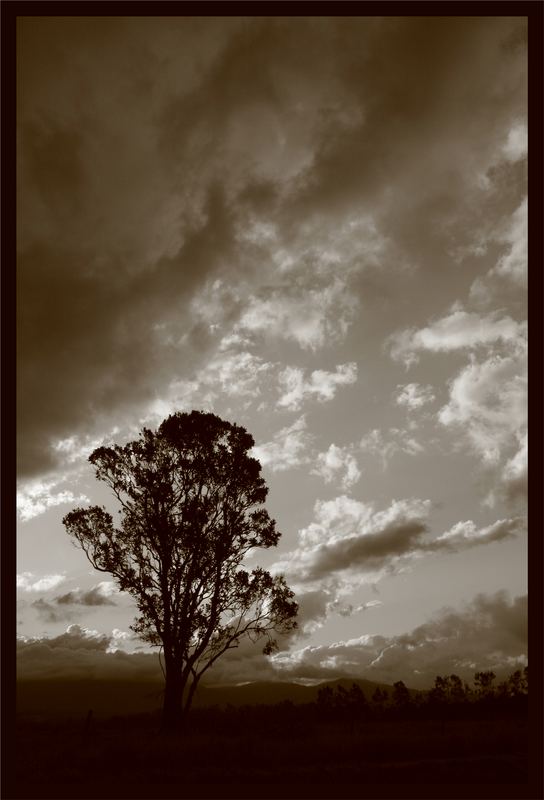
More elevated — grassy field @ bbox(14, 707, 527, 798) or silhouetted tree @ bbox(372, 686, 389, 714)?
grassy field @ bbox(14, 707, 527, 798)

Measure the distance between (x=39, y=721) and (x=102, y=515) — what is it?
64.2 feet

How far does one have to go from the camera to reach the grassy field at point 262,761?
46.0 feet

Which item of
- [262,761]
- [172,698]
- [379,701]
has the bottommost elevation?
[379,701]

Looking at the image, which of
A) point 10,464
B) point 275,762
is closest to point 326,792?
point 275,762

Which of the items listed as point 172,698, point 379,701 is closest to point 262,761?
A: point 172,698

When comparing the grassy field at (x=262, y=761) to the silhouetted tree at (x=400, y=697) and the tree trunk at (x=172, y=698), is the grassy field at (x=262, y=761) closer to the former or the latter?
the tree trunk at (x=172, y=698)

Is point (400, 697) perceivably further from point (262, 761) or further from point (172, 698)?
point (262, 761)

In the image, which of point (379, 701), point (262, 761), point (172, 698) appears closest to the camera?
point (262, 761)

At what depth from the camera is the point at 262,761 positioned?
17156 mm

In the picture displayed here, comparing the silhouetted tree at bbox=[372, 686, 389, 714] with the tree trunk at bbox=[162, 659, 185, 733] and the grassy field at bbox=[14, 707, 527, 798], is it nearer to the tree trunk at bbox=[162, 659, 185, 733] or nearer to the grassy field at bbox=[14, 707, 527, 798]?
the grassy field at bbox=[14, 707, 527, 798]

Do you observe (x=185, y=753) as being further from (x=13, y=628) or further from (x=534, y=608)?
(x=534, y=608)

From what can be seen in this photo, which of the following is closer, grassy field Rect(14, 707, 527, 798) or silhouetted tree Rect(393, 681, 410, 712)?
grassy field Rect(14, 707, 527, 798)

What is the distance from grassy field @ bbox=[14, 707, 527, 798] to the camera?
14.0 m

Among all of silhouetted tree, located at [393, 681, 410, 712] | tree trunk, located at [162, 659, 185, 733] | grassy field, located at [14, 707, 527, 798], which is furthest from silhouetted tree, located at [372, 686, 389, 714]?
tree trunk, located at [162, 659, 185, 733]
